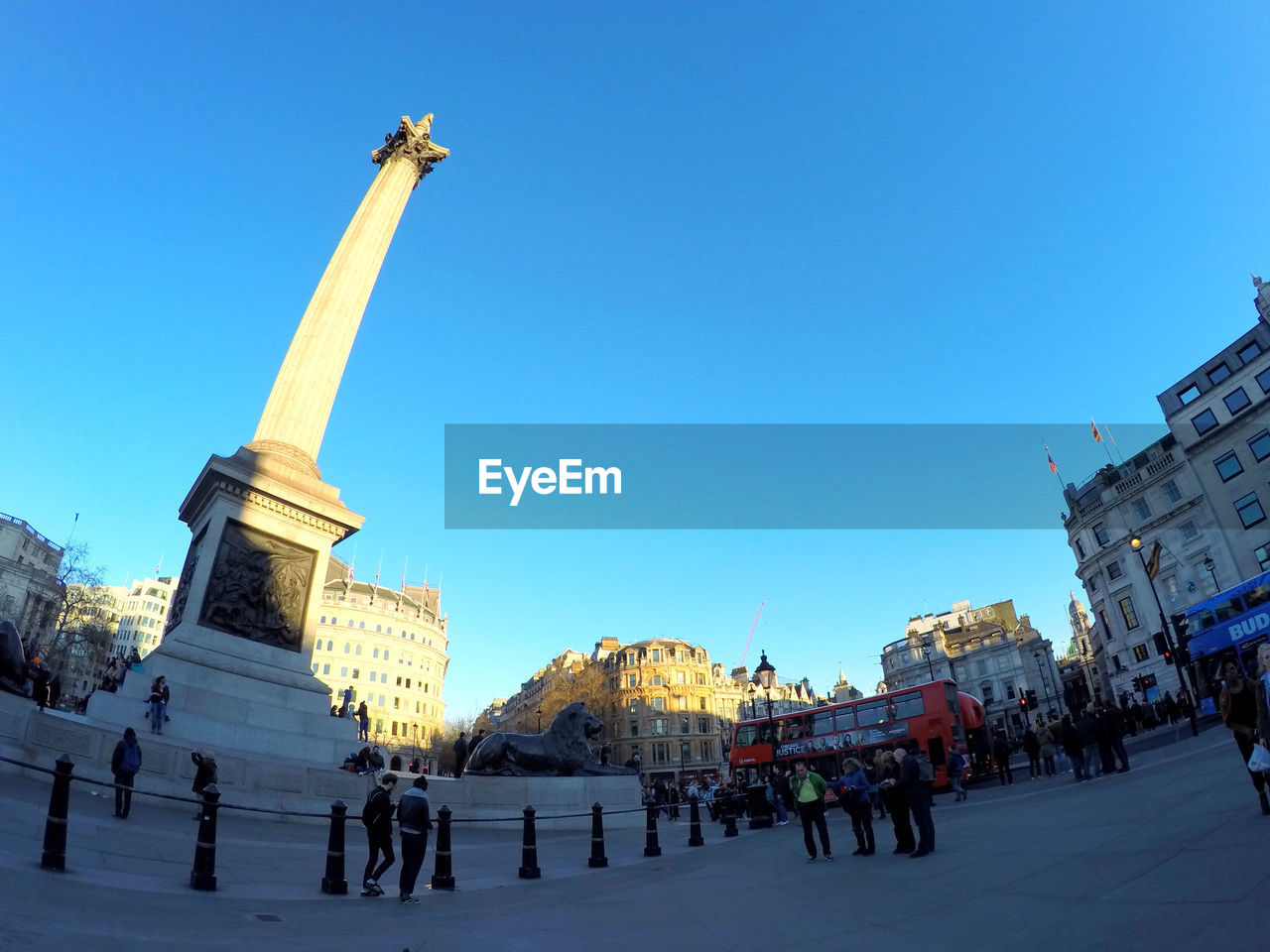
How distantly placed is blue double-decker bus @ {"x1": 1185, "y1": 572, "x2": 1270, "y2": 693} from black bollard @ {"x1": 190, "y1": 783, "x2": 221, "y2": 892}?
29.6 meters

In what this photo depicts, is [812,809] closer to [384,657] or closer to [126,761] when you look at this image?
[126,761]

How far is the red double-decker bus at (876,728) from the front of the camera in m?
26.0

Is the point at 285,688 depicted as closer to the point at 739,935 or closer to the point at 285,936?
the point at 285,936

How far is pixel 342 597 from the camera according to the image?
101 m

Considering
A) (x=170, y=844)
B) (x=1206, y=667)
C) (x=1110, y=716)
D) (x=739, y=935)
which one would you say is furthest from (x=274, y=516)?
(x=1206, y=667)

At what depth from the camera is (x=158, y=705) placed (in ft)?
51.3

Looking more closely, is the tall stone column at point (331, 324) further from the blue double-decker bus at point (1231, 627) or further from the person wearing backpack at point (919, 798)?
the blue double-decker bus at point (1231, 627)

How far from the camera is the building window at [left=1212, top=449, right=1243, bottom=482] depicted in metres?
46.6

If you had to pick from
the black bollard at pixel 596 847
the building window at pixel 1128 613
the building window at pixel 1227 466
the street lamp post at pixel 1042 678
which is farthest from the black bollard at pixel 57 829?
the street lamp post at pixel 1042 678

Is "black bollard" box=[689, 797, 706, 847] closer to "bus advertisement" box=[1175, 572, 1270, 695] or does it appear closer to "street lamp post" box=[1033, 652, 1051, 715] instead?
"bus advertisement" box=[1175, 572, 1270, 695]

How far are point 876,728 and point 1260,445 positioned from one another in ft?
124

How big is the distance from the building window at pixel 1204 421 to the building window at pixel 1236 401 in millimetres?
1184

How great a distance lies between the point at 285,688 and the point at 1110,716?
21887 millimetres

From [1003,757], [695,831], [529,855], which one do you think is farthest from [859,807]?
[1003,757]
